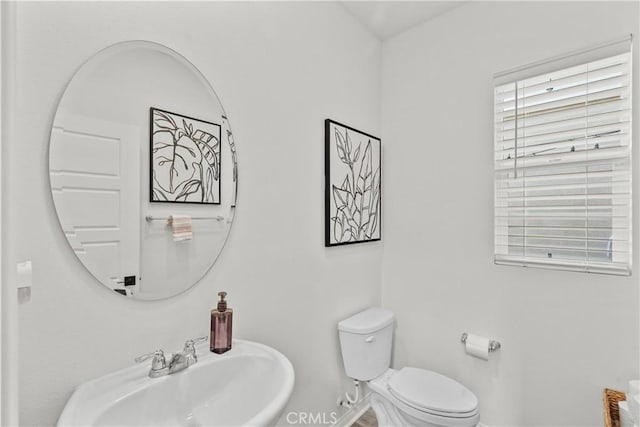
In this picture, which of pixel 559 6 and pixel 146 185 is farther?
pixel 559 6

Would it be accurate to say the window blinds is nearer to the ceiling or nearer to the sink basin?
the ceiling

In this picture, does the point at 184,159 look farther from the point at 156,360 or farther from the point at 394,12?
the point at 394,12

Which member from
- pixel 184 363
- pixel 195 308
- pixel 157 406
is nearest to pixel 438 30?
pixel 195 308

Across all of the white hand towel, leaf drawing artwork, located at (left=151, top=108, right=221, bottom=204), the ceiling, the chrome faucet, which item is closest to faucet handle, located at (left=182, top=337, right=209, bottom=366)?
the chrome faucet

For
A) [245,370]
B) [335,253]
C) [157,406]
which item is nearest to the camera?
[157,406]

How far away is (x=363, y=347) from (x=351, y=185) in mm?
905

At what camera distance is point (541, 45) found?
166 cm

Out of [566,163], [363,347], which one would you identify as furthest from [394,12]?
[363,347]

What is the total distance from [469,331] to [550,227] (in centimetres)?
72

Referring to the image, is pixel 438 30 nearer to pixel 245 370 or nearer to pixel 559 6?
pixel 559 6

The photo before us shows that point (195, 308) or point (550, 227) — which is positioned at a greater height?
point (550, 227)

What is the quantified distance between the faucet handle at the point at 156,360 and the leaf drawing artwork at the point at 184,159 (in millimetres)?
482

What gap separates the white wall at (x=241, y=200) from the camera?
2.70 feet

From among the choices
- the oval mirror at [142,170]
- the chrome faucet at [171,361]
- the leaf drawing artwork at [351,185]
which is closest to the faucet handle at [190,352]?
the chrome faucet at [171,361]
